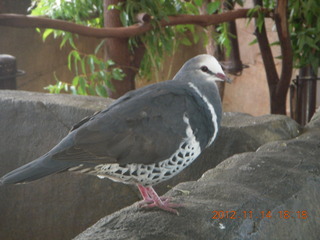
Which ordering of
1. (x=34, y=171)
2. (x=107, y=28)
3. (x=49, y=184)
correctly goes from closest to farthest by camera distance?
(x=34, y=171), (x=49, y=184), (x=107, y=28)

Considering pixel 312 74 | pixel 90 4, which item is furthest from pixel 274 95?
pixel 90 4

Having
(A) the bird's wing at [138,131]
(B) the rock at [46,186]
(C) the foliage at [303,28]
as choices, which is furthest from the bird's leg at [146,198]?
(C) the foliage at [303,28]

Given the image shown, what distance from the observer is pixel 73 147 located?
144 centimetres

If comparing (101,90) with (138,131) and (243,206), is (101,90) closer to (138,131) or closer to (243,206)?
(138,131)

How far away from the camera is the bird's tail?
1362mm

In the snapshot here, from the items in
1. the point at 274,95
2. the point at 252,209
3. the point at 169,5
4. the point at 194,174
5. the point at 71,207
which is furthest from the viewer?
the point at 274,95

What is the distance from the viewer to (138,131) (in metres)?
1.45

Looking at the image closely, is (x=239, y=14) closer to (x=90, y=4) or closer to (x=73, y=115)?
(x=90, y=4)

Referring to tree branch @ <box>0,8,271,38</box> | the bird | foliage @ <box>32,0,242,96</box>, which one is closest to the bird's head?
the bird

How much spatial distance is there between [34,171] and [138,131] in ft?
0.92

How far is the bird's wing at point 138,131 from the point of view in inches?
56.4

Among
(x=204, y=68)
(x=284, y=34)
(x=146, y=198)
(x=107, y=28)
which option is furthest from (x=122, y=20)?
(x=146, y=198)

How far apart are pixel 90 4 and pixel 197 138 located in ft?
5.83
